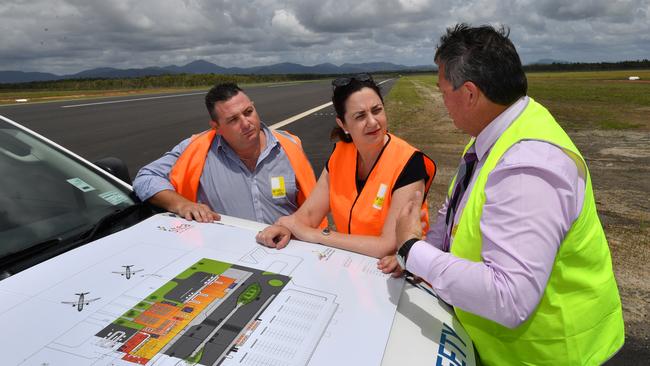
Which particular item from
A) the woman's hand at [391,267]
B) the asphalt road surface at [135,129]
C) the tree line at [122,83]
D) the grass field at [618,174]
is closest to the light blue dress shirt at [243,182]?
the woman's hand at [391,267]

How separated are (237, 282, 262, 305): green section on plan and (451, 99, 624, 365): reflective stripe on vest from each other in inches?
32.1

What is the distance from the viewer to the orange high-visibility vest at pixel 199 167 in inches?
139

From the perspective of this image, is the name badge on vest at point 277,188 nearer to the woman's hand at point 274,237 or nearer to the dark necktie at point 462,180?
the woman's hand at point 274,237

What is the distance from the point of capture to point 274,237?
2.41 meters

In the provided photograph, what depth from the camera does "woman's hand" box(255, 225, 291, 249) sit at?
236 cm

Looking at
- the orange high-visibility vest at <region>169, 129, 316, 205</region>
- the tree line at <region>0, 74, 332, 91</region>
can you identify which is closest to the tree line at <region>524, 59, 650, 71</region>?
the tree line at <region>0, 74, 332, 91</region>

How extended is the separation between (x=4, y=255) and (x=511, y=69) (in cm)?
230

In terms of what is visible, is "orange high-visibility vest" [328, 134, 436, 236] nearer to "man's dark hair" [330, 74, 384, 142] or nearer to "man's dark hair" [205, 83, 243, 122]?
"man's dark hair" [330, 74, 384, 142]

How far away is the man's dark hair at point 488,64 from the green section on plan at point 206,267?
1277mm

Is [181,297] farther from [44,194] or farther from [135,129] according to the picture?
[135,129]

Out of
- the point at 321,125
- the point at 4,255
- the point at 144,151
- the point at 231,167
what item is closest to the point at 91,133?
the point at 144,151

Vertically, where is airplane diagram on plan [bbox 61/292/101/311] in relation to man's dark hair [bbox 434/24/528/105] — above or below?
below

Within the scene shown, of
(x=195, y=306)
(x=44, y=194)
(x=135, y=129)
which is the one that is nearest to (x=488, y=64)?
(x=195, y=306)

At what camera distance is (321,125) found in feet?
49.0
